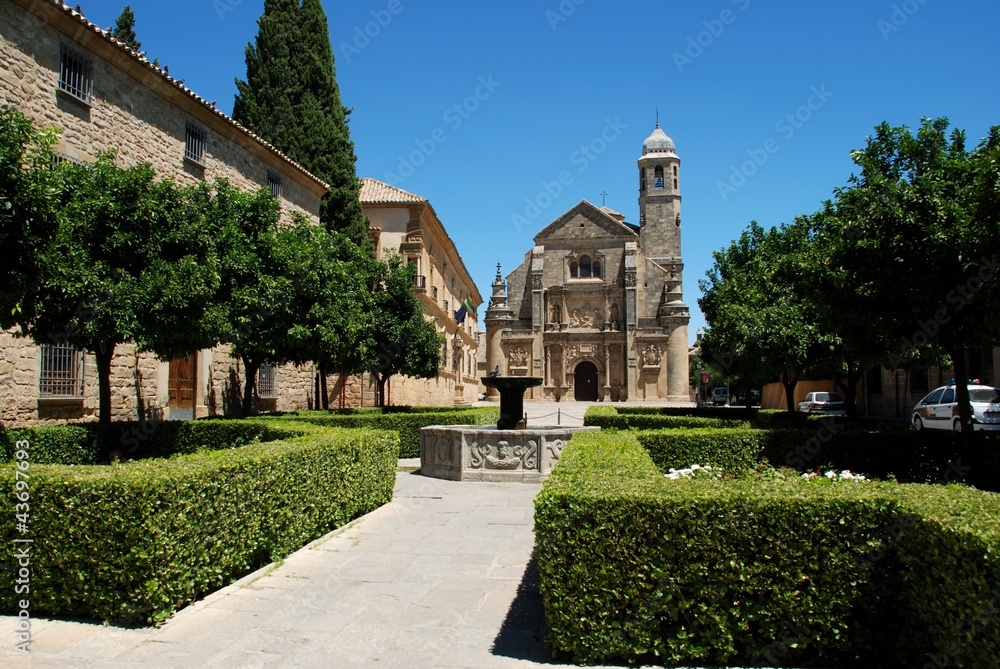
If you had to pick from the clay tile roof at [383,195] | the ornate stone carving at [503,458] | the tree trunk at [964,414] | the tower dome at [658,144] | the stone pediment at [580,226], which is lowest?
the ornate stone carving at [503,458]

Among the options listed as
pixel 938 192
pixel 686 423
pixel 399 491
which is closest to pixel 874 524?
pixel 938 192

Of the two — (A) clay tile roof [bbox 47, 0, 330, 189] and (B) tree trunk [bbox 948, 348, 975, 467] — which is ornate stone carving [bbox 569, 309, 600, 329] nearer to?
(A) clay tile roof [bbox 47, 0, 330, 189]

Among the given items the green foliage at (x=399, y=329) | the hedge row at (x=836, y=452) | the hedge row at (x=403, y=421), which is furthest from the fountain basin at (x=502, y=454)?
the green foliage at (x=399, y=329)

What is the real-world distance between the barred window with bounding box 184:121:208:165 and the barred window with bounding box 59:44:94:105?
3.24 metres

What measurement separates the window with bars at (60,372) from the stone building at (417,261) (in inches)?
463

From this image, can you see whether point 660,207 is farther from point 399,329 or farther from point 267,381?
point 267,381

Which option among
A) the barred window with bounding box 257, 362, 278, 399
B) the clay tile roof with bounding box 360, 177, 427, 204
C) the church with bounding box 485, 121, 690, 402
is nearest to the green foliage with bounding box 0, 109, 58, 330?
the barred window with bounding box 257, 362, 278, 399

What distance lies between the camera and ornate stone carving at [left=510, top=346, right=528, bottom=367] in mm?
52562

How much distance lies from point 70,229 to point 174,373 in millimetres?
9194

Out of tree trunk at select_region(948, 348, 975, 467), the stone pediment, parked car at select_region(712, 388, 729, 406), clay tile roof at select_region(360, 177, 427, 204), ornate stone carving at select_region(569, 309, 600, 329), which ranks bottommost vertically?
parked car at select_region(712, 388, 729, 406)

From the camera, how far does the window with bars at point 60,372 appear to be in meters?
12.6

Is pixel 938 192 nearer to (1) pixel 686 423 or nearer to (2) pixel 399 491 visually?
(1) pixel 686 423

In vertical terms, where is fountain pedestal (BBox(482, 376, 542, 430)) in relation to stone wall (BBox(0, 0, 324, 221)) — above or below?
below

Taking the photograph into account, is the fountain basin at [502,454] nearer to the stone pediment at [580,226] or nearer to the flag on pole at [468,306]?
the flag on pole at [468,306]
